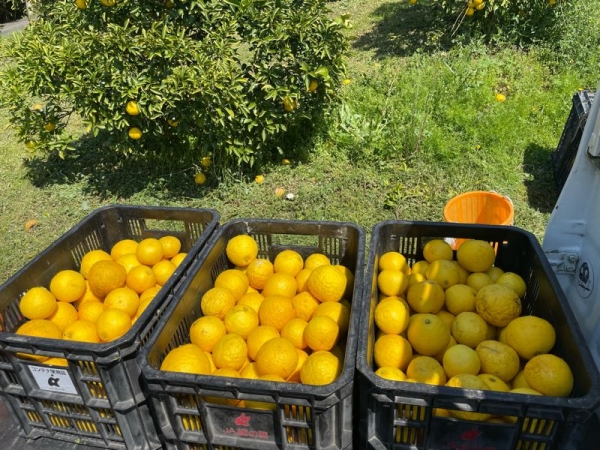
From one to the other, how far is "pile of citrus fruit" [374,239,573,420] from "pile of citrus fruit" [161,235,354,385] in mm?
191

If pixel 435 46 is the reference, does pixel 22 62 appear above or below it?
above

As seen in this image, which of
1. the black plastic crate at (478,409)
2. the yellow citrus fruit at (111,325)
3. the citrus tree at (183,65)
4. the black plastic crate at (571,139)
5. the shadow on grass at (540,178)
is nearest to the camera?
the black plastic crate at (478,409)

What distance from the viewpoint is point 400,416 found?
4.64 feet

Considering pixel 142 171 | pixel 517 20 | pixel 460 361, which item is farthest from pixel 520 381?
pixel 517 20

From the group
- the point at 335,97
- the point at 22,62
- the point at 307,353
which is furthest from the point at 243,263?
the point at 22,62

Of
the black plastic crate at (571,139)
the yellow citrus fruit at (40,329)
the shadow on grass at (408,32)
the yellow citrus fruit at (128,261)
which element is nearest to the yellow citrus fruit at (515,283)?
the yellow citrus fruit at (128,261)

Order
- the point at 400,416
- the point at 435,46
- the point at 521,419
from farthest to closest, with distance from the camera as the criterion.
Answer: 1. the point at 435,46
2. the point at 400,416
3. the point at 521,419

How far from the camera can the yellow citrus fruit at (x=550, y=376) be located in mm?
1461

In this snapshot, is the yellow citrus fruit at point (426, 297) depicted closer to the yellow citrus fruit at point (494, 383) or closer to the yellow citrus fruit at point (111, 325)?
→ the yellow citrus fruit at point (494, 383)

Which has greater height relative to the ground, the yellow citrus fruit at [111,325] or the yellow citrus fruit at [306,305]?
the yellow citrus fruit at [111,325]

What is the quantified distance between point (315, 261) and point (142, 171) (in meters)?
3.49

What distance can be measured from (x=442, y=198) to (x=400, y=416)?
10.1ft

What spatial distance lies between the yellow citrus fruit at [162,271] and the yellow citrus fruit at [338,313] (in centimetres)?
80

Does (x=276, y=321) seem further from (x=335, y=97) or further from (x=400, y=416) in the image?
(x=335, y=97)
